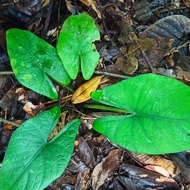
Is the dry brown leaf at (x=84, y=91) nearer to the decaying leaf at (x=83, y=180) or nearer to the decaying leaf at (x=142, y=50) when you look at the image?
the decaying leaf at (x=142, y=50)

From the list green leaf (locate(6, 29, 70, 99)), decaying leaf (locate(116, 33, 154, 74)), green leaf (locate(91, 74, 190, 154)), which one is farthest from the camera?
decaying leaf (locate(116, 33, 154, 74))

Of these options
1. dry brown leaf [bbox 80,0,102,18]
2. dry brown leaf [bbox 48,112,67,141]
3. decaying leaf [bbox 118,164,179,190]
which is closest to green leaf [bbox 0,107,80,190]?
dry brown leaf [bbox 48,112,67,141]

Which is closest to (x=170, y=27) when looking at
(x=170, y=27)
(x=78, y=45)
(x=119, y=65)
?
(x=170, y=27)

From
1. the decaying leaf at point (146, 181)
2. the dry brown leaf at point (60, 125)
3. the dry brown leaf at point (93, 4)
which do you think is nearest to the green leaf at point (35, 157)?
the dry brown leaf at point (60, 125)

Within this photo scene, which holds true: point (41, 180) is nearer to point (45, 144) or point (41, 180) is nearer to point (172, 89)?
point (45, 144)

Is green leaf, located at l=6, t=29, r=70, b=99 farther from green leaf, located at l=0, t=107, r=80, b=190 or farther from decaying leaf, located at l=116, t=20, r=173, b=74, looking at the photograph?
decaying leaf, located at l=116, t=20, r=173, b=74

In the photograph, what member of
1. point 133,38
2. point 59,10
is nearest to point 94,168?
point 133,38
